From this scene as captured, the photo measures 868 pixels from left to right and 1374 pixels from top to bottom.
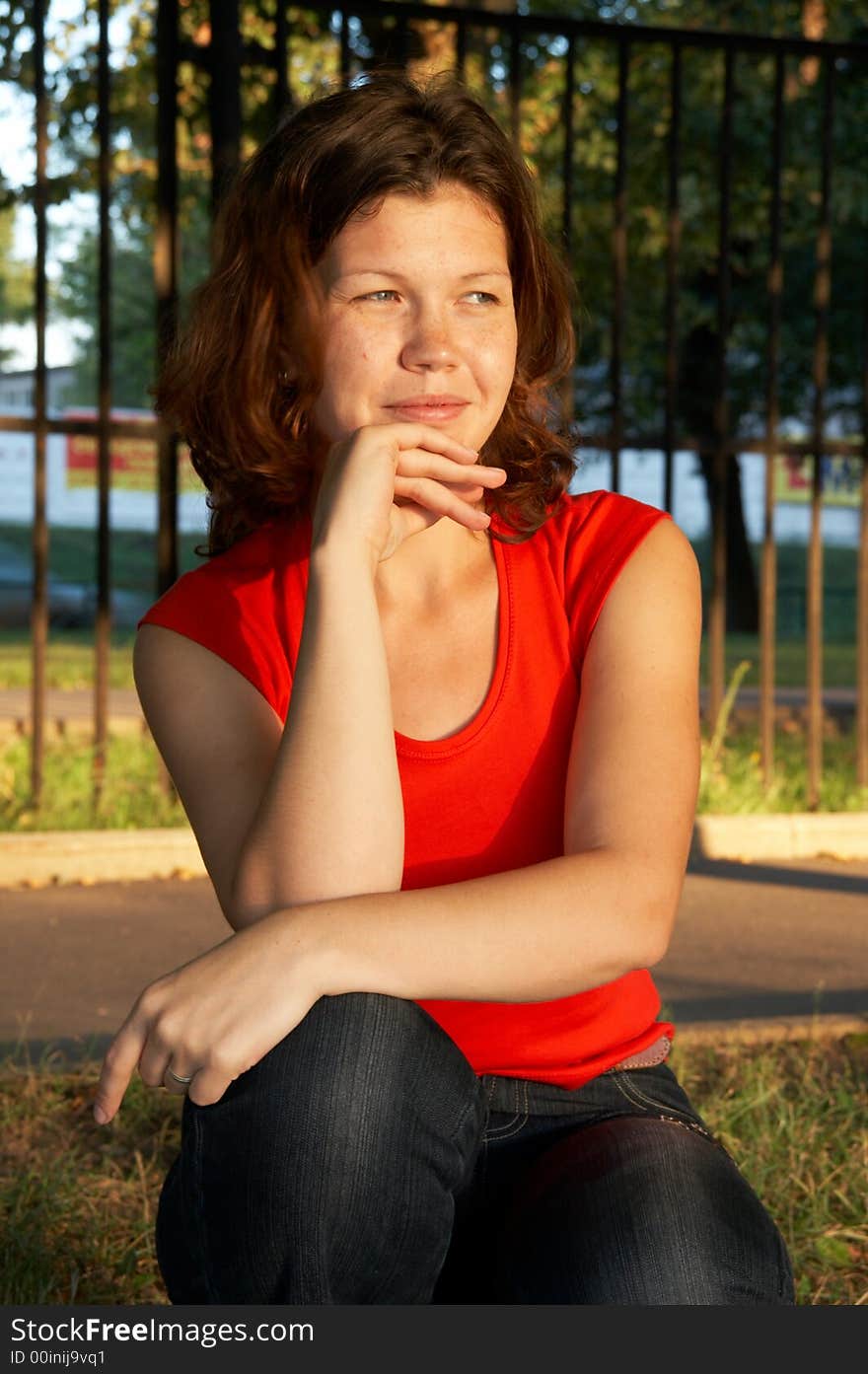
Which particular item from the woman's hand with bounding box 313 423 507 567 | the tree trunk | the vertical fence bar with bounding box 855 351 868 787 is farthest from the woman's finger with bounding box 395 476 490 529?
the tree trunk

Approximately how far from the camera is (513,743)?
6.59ft

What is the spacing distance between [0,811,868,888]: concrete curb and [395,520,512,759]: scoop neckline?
291cm

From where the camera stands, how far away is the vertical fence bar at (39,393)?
16.1 ft

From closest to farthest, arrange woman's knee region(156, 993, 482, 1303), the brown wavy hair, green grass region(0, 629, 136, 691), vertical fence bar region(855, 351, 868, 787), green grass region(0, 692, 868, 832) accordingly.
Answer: woman's knee region(156, 993, 482, 1303), the brown wavy hair, green grass region(0, 692, 868, 832), vertical fence bar region(855, 351, 868, 787), green grass region(0, 629, 136, 691)

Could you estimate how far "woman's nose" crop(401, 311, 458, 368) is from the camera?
1956 mm

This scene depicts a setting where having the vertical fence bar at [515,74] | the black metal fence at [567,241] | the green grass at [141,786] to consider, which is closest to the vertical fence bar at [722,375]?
the black metal fence at [567,241]

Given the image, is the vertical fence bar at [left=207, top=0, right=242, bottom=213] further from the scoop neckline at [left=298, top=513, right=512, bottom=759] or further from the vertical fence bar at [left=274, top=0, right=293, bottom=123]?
the scoop neckline at [left=298, top=513, right=512, bottom=759]

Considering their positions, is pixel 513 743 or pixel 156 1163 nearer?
pixel 513 743

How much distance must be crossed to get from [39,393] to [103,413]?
21cm

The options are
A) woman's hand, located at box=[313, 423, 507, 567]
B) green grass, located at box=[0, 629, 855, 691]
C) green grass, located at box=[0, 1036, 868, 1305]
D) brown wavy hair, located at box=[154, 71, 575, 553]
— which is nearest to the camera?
woman's hand, located at box=[313, 423, 507, 567]

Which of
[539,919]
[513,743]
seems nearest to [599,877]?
[539,919]

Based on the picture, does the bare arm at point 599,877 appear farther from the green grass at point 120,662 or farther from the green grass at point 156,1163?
the green grass at point 120,662

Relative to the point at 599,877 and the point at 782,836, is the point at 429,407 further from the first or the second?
the point at 782,836

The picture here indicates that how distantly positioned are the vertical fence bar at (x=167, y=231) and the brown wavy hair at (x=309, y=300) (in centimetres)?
282
